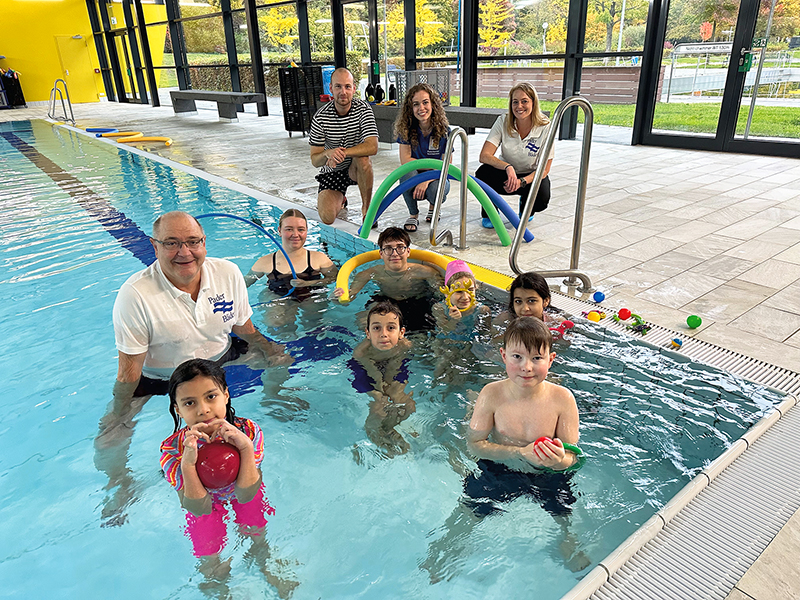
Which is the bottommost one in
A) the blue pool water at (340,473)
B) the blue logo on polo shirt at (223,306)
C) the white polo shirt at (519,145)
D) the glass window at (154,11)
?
the blue pool water at (340,473)

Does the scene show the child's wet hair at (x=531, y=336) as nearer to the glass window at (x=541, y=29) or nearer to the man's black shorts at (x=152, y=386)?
the man's black shorts at (x=152, y=386)

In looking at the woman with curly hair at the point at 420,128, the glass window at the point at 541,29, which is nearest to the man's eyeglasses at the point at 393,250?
the woman with curly hair at the point at 420,128

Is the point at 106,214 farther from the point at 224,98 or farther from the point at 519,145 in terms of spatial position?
the point at 224,98

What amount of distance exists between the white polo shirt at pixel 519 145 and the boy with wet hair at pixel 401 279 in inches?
72.0

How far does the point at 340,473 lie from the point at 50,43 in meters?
31.1

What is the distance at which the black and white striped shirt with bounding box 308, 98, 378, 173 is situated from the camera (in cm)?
546

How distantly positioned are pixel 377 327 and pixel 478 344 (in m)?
0.77

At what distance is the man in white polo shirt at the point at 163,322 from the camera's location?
92.2 inches

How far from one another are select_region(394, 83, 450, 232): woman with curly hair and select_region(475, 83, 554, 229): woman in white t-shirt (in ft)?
1.56

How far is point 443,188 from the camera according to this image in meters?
4.64

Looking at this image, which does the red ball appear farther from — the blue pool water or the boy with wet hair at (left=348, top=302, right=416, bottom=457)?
the boy with wet hair at (left=348, top=302, right=416, bottom=457)

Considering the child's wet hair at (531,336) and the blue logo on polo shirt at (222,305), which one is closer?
the child's wet hair at (531,336)

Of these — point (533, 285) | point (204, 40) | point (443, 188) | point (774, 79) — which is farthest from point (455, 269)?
point (204, 40)

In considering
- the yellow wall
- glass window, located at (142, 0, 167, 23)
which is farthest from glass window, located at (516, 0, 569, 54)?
glass window, located at (142, 0, 167, 23)
